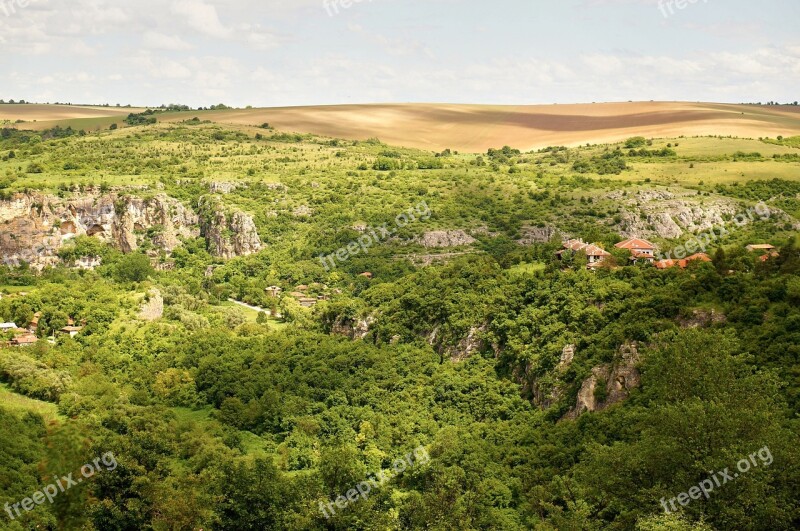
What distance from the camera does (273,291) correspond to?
139 metres

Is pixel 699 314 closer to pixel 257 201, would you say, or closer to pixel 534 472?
pixel 534 472

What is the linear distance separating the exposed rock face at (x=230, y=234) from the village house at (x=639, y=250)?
65.0 metres

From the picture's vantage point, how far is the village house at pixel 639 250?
96812 millimetres

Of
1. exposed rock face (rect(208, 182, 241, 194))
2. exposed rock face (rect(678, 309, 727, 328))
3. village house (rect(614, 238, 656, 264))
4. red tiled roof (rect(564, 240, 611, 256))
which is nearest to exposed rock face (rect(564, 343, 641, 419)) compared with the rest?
exposed rock face (rect(678, 309, 727, 328))

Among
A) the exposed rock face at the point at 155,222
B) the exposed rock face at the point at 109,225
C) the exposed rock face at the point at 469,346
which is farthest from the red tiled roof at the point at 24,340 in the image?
the exposed rock face at the point at 155,222

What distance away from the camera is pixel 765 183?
13988cm

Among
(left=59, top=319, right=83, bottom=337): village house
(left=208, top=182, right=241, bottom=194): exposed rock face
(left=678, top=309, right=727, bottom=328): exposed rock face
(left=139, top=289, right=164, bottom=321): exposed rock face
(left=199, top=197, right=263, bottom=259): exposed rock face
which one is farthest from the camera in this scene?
(left=208, top=182, right=241, bottom=194): exposed rock face

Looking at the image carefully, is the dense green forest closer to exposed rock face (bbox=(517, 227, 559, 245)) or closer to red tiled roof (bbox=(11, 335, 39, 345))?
exposed rock face (bbox=(517, 227, 559, 245))

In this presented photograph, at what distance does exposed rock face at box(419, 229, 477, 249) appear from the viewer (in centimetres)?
14075

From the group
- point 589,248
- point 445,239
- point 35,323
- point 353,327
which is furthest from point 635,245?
point 35,323

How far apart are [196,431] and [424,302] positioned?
24.3 m

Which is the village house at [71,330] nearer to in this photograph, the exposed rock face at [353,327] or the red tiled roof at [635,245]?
the exposed rock face at [353,327]

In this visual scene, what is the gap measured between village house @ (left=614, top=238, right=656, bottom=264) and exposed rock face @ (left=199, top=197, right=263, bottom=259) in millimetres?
64997

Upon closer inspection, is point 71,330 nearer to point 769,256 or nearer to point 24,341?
point 24,341
